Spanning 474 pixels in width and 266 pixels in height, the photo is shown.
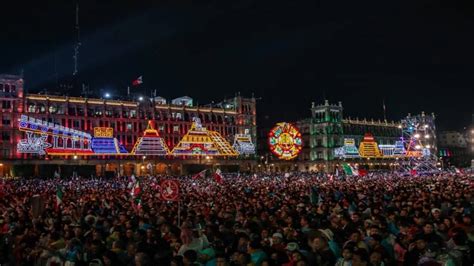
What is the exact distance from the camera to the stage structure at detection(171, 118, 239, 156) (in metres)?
81.8

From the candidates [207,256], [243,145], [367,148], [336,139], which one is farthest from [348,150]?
[207,256]

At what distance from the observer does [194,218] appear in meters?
13.9

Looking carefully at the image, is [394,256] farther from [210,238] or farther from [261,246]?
[210,238]

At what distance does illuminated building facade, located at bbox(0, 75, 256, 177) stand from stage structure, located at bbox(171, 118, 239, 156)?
775cm

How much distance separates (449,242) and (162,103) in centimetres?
8858

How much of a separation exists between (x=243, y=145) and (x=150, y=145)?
19.8m

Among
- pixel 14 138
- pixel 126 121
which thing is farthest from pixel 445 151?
pixel 14 138

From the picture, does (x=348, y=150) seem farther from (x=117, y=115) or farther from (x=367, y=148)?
(x=117, y=115)

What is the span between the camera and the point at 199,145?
82688 mm

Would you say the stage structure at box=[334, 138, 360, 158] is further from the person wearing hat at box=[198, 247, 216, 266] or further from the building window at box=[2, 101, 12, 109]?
the person wearing hat at box=[198, 247, 216, 266]

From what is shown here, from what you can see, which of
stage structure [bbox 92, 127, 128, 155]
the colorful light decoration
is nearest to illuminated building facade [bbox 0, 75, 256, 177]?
stage structure [bbox 92, 127, 128, 155]

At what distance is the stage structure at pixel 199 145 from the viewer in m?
81.8

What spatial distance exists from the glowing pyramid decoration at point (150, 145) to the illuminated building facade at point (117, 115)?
49.5 inches

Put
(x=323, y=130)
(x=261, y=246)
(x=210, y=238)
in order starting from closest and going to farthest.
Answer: (x=261, y=246), (x=210, y=238), (x=323, y=130)
